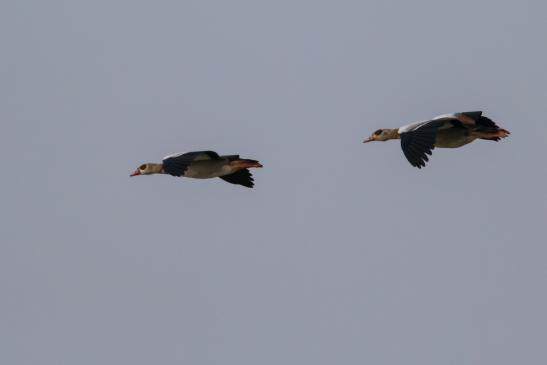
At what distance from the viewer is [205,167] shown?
42188mm

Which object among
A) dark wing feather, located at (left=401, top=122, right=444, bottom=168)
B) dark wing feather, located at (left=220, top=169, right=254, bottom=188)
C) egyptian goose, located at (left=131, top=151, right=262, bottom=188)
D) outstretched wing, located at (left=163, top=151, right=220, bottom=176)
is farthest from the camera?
dark wing feather, located at (left=220, top=169, right=254, bottom=188)

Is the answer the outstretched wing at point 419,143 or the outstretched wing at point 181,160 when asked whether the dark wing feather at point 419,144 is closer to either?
the outstretched wing at point 419,143

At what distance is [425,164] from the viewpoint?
38812 millimetres

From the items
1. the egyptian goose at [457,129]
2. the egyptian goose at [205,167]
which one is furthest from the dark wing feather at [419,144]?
the egyptian goose at [205,167]

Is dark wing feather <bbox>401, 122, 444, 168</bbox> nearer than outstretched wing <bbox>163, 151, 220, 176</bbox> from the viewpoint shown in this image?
Yes

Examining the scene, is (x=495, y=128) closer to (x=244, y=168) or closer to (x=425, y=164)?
(x=425, y=164)

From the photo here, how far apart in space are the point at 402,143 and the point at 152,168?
307 inches

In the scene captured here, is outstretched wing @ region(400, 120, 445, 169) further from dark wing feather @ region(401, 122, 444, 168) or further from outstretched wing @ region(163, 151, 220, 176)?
outstretched wing @ region(163, 151, 220, 176)

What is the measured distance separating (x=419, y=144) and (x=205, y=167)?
225 inches

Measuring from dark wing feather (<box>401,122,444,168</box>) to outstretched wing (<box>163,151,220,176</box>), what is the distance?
4.82 metres

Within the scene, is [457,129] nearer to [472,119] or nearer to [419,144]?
[472,119]

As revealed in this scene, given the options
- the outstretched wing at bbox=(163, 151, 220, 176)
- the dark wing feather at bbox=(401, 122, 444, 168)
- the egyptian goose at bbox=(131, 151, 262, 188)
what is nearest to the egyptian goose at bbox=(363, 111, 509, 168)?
the dark wing feather at bbox=(401, 122, 444, 168)

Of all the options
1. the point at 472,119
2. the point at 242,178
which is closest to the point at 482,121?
the point at 472,119

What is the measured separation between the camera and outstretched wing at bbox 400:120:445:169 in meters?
38.9
